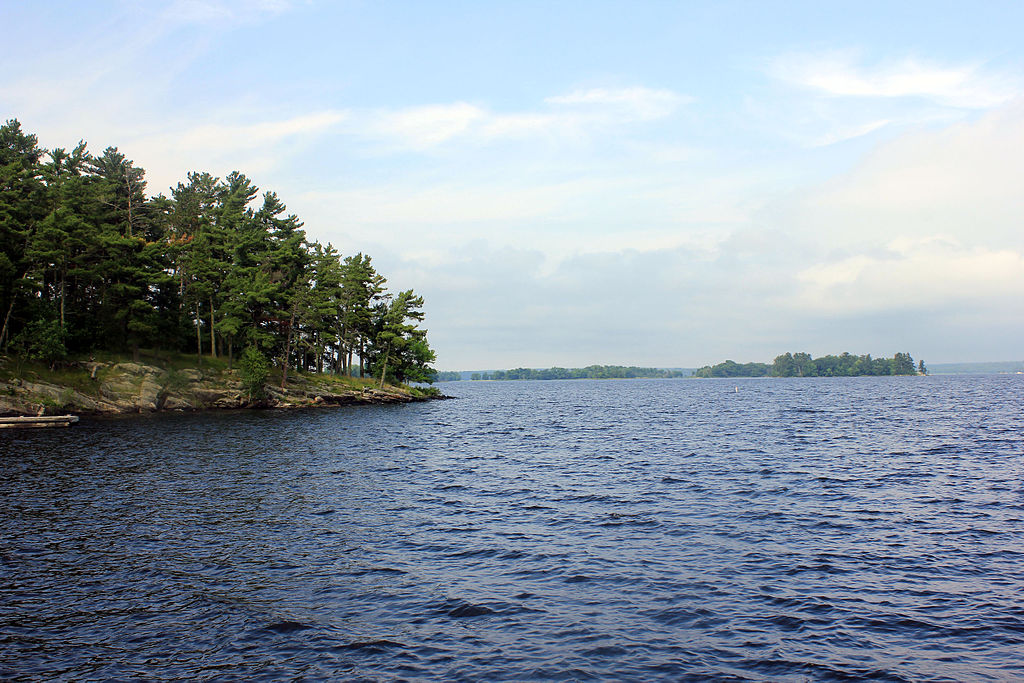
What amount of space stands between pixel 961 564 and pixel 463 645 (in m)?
16.7

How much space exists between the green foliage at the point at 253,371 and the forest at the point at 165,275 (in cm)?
45

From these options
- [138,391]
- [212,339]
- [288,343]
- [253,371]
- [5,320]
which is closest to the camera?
[5,320]

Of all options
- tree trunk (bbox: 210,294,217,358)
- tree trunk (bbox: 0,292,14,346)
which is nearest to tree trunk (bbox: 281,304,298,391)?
tree trunk (bbox: 210,294,217,358)

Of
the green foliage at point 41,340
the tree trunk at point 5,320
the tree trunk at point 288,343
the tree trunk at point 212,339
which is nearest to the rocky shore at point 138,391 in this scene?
the tree trunk at point 288,343

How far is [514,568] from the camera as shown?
20.3 metres

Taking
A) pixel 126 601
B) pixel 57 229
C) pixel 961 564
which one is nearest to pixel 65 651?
pixel 126 601

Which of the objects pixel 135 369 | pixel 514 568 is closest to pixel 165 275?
pixel 135 369

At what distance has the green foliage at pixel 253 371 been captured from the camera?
294 feet

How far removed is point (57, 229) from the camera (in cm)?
7081

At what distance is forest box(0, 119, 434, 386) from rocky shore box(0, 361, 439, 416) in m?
3.67

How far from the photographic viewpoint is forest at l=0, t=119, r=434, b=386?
2881 inches

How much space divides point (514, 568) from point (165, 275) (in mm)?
80411

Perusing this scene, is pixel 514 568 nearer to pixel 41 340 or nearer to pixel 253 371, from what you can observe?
pixel 41 340

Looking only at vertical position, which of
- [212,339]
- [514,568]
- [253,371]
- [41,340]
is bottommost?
[514,568]
